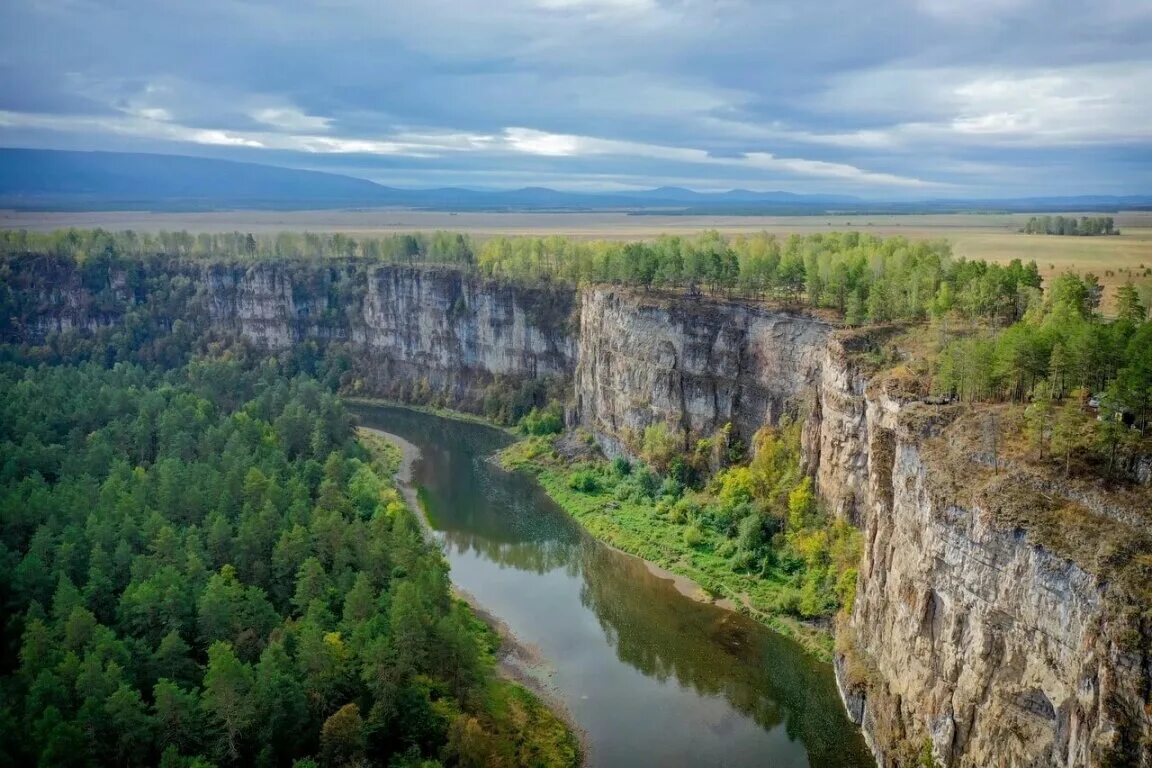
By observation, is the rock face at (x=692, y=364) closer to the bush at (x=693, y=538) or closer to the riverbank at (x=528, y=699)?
→ the bush at (x=693, y=538)

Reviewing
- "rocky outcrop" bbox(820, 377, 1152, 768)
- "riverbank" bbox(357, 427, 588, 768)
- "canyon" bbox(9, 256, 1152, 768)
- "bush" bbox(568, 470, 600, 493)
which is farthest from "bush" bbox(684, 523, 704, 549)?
"rocky outcrop" bbox(820, 377, 1152, 768)

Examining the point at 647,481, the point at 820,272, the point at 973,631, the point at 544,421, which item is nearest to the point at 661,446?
the point at 647,481

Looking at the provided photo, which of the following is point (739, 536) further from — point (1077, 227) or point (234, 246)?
point (234, 246)

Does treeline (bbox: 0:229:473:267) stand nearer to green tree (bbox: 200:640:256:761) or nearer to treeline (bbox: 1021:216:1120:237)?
treeline (bbox: 1021:216:1120:237)

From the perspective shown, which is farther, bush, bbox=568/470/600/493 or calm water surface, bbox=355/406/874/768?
bush, bbox=568/470/600/493

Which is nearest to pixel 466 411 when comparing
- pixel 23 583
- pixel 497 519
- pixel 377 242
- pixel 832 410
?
pixel 497 519

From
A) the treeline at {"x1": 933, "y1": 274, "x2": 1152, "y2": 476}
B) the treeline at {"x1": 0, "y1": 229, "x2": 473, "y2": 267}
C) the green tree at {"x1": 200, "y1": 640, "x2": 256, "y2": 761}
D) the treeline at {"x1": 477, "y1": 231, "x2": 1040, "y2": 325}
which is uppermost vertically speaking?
the treeline at {"x1": 0, "y1": 229, "x2": 473, "y2": 267}

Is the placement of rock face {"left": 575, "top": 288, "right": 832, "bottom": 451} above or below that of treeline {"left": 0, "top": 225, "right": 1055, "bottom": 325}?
below

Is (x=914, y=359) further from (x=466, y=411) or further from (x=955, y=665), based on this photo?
(x=466, y=411)
